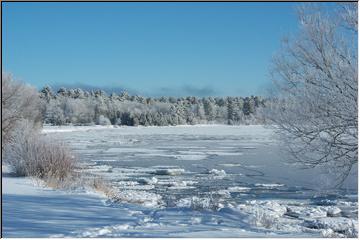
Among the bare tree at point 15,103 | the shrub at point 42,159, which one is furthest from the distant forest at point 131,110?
the shrub at point 42,159

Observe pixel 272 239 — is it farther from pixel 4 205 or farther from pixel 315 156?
pixel 4 205

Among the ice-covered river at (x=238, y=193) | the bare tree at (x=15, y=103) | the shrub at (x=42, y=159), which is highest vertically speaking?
the bare tree at (x=15, y=103)

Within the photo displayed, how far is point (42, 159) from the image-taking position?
16.0 meters

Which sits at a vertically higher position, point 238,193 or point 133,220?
point 133,220

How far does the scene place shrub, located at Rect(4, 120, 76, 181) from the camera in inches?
625

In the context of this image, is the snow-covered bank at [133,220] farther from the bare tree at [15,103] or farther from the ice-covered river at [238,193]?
the bare tree at [15,103]

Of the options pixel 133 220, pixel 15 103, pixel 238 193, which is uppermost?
pixel 15 103

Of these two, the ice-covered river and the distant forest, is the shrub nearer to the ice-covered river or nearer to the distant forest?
the ice-covered river

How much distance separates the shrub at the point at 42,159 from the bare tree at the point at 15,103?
7.09 m

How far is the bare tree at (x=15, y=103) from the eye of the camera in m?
24.8

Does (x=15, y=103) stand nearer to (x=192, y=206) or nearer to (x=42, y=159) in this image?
(x=42, y=159)

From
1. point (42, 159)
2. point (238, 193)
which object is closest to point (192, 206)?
point (238, 193)

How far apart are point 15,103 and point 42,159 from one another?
12.4 meters

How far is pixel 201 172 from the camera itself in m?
20.8
